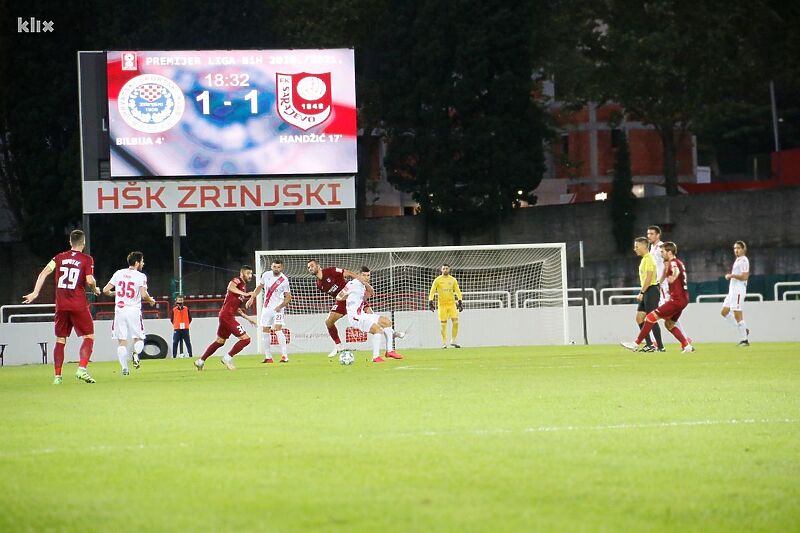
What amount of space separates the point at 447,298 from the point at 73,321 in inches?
619

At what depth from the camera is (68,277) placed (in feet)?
60.6

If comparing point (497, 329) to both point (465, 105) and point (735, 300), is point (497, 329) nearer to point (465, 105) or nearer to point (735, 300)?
point (735, 300)

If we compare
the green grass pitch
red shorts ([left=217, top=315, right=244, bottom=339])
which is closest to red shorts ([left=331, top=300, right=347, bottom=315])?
red shorts ([left=217, top=315, right=244, bottom=339])

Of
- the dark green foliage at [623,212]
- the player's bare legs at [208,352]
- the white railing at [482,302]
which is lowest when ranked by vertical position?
the player's bare legs at [208,352]

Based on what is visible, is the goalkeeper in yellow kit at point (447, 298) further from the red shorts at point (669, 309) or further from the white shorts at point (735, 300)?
the red shorts at point (669, 309)

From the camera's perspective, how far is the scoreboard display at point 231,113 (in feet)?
113

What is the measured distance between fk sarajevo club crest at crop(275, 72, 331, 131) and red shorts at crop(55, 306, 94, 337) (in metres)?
16.8

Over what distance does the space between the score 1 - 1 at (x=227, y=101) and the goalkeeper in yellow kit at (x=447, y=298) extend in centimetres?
650

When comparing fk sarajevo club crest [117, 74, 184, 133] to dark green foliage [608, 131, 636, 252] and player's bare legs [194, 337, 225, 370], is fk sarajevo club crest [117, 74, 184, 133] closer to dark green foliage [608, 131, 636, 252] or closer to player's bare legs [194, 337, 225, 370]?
player's bare legs [194, 337, 225, 370]

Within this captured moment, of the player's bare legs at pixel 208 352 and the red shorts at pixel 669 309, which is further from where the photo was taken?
the red shorts at pixel 669 309

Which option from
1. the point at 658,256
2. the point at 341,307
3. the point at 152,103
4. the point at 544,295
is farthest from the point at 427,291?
the point at 658,256

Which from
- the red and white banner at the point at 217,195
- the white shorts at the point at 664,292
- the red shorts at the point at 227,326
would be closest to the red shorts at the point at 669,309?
the white shorts at the point at 664,292

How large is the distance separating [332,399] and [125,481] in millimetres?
6429

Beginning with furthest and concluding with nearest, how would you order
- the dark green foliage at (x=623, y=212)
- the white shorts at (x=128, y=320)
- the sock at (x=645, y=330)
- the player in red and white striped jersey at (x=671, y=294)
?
the dark green foliage at (x=623, y=212) < the sock at (x=645, y=330) < the player in red and white striped jersey at (x=671, y=294) < the white shorts at (x=128, y=320)
